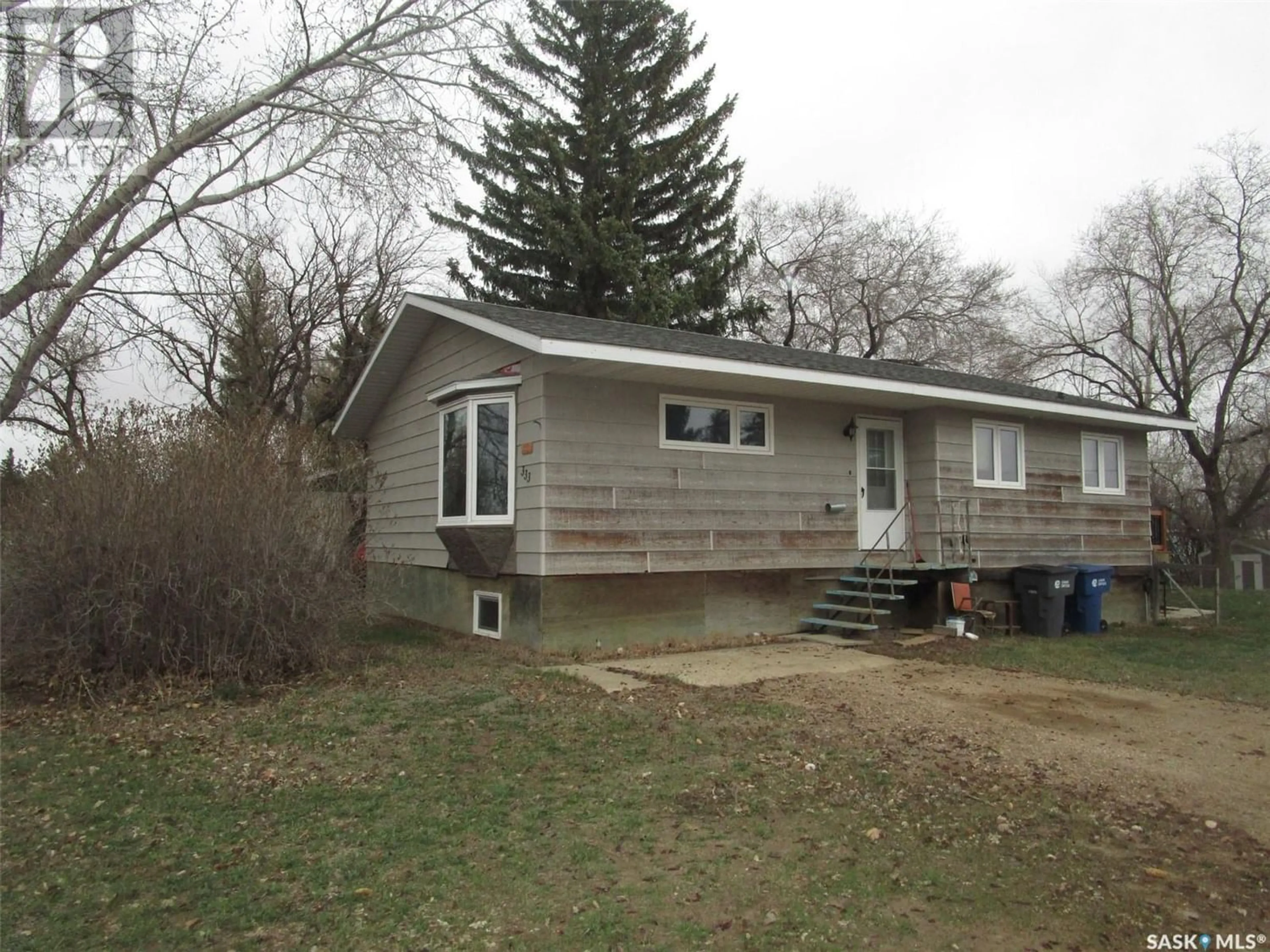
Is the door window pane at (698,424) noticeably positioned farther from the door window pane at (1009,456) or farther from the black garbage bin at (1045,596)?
the black garbage bin at (1045,596)

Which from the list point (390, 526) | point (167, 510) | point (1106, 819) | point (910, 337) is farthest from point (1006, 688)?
point (910, 337)

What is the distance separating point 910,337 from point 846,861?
86.1 ft

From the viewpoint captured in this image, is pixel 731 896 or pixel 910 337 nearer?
pixel 731 896

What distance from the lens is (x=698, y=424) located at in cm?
1073

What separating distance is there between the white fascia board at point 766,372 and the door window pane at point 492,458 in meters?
0.97

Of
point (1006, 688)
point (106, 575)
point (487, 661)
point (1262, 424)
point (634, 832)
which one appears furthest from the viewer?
point (1262, 424)

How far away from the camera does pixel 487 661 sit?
8984mm

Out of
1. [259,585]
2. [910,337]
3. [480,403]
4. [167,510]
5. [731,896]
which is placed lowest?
[731,896]

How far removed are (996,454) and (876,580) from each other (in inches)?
134

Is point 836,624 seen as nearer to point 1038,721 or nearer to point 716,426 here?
point 716,426

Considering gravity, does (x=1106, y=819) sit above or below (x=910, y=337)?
below

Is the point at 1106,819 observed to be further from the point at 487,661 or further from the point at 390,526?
the point at 390,526

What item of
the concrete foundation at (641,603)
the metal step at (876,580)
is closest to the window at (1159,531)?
the concrete foundation at (641,603)

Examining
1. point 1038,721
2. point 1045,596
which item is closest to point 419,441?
point 1038,721
